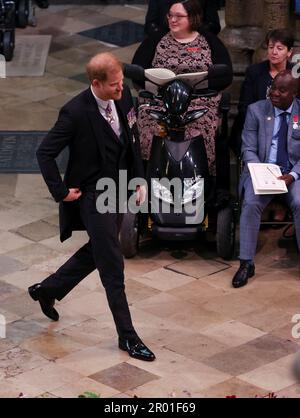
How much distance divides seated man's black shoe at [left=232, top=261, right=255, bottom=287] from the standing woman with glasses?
2.81ft

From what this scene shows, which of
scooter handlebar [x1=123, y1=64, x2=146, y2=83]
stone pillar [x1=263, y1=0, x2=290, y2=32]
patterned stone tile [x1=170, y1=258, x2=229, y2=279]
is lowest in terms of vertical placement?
patterned stone tile [x1=170, y1=258, x2=229, y2=279]

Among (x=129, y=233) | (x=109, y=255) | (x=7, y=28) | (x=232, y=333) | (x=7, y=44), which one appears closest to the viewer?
(x=109, y=255)

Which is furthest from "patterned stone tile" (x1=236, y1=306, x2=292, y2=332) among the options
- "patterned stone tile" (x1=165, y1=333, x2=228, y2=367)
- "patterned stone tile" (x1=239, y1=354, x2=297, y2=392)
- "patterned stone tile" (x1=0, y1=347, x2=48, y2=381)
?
"patterned stone tile" (x1=0, y1=347, x2=48, y2=381)

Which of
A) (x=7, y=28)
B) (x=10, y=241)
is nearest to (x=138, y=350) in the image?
(x=10, y=241)

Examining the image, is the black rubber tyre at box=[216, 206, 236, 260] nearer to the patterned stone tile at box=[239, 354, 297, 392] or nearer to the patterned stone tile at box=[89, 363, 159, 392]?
the patterned stone tile at box=[239, 354, 297, 392]

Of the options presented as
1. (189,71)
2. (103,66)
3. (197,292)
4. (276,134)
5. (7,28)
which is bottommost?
(197,292)

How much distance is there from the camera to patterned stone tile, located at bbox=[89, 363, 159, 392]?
792cm

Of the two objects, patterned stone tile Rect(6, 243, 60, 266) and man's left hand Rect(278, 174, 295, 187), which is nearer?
man's left hand Rect(278, 174, 295, 187)

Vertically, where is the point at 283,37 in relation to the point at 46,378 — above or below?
above

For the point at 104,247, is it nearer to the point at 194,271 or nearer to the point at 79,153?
the point at 79,153

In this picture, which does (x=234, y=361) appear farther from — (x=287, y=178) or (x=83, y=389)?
(x=287, y=178)

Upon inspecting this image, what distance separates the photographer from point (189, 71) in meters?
10.1

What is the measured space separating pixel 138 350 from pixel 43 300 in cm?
80
